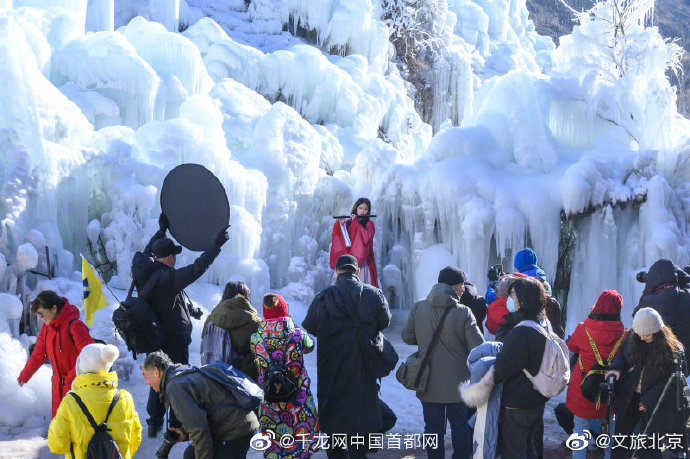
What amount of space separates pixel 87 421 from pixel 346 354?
75.5 inches

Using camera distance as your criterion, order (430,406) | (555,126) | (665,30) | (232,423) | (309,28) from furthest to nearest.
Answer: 1. (665,30)
2. (309,28)
3. (555,126)
4. (430,406)
5. (232,423)

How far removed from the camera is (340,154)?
43.9 feet

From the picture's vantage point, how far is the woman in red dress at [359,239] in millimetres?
9250

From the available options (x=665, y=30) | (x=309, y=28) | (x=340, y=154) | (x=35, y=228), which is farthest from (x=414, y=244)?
(x=665, y=30)

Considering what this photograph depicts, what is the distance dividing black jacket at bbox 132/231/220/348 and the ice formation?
111 inches

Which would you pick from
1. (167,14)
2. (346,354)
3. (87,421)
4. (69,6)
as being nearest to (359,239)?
(346,354)

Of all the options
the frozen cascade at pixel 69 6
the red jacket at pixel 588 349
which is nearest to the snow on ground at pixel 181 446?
the red jacket at pixel 588 349

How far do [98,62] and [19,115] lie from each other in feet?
9.30

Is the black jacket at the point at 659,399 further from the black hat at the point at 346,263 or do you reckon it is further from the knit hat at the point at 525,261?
the black hat at the point at 346,263

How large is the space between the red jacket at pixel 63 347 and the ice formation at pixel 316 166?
2.95 metres

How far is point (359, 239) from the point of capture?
9.35 meters

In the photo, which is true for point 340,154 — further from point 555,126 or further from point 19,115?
point 19,115

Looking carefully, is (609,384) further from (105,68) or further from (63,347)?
(105,68)

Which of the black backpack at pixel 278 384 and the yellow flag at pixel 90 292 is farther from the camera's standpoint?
the yellow flag at pixel 90 292
